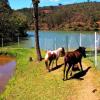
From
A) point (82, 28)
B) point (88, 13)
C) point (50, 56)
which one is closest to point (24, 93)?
point (50, 56)

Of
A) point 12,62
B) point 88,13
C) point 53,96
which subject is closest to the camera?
point 53,96

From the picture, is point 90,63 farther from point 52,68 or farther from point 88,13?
point 88,13

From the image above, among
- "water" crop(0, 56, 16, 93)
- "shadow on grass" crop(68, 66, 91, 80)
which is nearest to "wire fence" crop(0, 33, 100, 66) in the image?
"shadow on grass" crop(68, 66, 91, 80)

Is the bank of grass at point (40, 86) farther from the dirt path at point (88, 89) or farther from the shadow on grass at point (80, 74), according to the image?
the shadow on grass at point (80, 74)

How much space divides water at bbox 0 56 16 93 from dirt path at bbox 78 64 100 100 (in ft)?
16.6

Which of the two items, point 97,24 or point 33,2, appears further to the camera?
point 97,24

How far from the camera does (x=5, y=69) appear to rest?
2936cm

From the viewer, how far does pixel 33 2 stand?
29125mm

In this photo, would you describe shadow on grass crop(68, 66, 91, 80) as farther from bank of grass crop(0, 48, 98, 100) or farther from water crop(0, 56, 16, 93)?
water crop(0, 56, 16, 93)

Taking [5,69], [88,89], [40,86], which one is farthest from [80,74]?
[5,69]

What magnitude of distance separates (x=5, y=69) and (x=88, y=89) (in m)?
13.6

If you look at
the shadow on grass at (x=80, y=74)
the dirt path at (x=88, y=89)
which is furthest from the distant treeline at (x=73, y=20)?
the dirt path at (x=88, y=89)

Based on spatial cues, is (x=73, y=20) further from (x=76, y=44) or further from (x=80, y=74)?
(x=80, y=74)

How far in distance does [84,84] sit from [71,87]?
70 cm
